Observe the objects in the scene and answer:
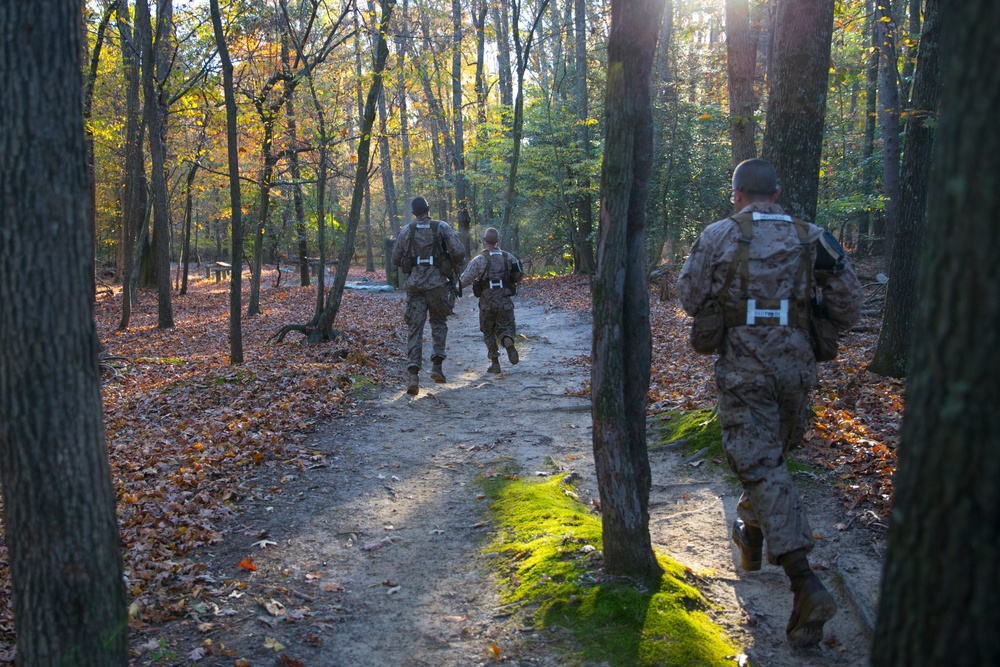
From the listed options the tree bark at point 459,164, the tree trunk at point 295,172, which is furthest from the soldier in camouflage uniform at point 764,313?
the tree bark at point 459,164

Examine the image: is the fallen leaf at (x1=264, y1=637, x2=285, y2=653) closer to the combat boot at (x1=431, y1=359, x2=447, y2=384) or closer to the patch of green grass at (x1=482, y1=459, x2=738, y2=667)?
the patch of green grass at (x1=482, y1=459, x2=738, y2=667)

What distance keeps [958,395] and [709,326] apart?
262cm

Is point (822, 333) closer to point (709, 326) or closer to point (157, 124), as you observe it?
point (709, 326)

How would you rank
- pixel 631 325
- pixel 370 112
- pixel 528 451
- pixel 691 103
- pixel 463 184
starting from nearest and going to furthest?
pixel 631 325
pixel 528 451
pixel 370 112
pixel 691 103
pixel 463 184

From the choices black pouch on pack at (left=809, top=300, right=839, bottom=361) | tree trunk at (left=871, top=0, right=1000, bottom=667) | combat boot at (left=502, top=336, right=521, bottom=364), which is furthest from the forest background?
tree trunk at (left=871, top=0, right=1000, bottom=667)

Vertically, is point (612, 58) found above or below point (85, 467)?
above

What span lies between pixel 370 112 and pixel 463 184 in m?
15.0

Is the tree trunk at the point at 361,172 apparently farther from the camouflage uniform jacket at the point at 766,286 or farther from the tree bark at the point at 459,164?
the tree bark at the point at 459,164

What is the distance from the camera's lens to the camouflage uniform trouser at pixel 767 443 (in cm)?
390

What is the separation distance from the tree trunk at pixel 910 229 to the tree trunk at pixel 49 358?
26.3 feet

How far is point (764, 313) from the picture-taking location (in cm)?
416

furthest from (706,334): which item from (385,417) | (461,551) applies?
(385,417)

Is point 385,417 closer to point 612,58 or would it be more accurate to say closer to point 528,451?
point 528,451

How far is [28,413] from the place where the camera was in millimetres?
2602
